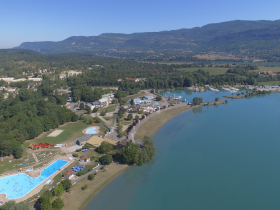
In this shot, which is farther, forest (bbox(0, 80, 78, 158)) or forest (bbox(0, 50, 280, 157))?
forest (bbox(0, 50, 280, 157))

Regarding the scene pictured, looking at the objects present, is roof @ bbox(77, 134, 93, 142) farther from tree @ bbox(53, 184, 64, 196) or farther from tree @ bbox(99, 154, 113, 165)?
tree @ bbox(53, 184, 64, 196)

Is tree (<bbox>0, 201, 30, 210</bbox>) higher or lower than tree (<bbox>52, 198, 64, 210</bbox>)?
higher

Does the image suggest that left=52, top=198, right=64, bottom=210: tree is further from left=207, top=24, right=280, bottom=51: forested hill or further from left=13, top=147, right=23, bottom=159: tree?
left=207, top=24, right=280, bottom=51: forested hill

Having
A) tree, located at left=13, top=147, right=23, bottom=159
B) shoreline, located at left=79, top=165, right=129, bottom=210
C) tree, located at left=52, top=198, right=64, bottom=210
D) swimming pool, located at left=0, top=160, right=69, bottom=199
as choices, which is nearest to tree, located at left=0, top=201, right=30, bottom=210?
tree, located at left=52, top=198, right=64, bottom=210

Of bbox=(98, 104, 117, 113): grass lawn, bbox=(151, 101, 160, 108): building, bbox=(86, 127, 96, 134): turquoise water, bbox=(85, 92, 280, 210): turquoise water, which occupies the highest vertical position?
bbox=(151, 101, 160, 108): building

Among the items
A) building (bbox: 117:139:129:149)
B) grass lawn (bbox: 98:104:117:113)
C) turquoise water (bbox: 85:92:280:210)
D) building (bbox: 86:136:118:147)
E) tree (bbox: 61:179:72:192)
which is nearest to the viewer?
turquoise water (bbox: 85:92:280:210)

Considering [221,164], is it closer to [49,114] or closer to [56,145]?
[56,145]

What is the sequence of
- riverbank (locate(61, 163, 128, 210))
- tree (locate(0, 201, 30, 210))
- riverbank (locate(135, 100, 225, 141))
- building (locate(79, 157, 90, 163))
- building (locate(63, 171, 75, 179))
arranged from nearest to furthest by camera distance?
tree (locate(0, 201, 30, 210)), riverbank (locate(61, 163, 128, 210)), building (locate(63, 171, 75, 179)), building (locate(79, 157, 90, 163)), riverbank (locate(135, 100, 225, 141))
